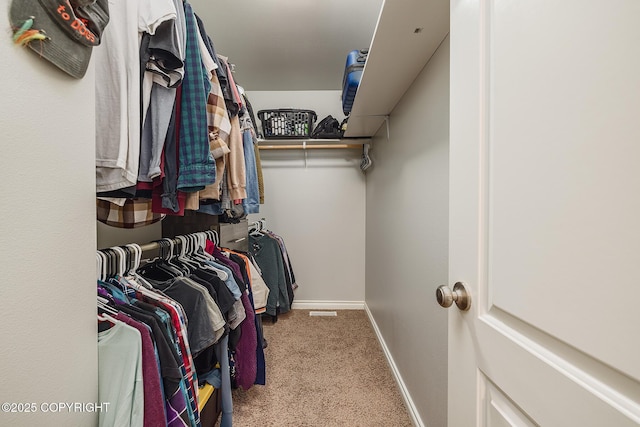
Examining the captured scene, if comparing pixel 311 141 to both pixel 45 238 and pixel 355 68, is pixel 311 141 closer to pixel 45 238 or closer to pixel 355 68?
pixel 355 68

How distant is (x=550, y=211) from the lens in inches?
15.6

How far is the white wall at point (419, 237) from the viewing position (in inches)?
42.8

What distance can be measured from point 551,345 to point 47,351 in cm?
85

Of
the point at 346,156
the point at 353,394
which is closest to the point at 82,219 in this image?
the point at 353,394

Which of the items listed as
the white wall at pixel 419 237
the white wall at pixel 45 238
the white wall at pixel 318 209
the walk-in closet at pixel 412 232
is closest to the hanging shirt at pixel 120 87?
the walk-in closet at pixel 412 232

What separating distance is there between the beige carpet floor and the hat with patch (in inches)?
63.8

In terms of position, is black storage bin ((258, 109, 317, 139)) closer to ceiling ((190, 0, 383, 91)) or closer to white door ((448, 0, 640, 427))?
ceiling ((190, 0, 383, 91))

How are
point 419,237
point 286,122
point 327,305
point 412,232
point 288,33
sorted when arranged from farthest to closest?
point 327,305 → point 286,122 → point 288,33 → point 412,232 → point 419,237

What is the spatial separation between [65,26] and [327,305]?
2821 millimetres

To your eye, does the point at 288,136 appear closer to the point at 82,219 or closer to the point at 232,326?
the point at 232,326

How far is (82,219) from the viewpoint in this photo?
0.55 meters

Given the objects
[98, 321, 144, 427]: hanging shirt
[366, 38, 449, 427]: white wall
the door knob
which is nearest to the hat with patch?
[98, 321, 144, 427]: hanging shirt

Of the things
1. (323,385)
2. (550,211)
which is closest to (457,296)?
(550,211)

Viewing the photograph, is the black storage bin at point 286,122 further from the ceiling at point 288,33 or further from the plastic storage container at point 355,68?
the plastic storage container at point 355,68
